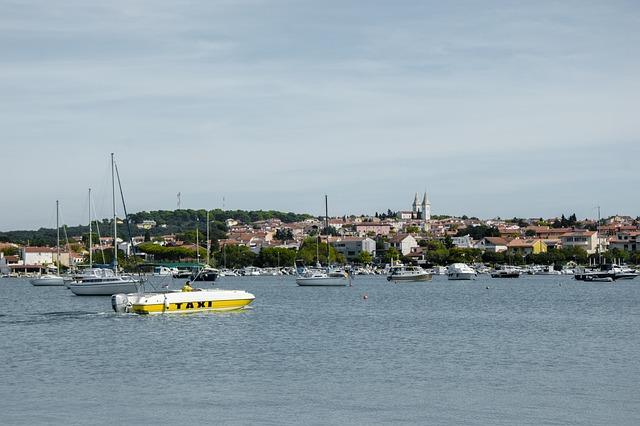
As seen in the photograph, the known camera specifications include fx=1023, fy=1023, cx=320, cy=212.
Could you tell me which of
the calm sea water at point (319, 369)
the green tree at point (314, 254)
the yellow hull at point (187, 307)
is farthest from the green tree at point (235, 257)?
the yellow hull at point (187, 307)

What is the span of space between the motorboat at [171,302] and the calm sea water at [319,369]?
488 mm

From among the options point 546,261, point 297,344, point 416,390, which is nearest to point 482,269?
point 546,261

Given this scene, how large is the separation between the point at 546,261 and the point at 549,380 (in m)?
150

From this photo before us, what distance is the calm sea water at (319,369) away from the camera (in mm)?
20625

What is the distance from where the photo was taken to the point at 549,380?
992 inches

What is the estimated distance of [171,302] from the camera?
45.4 m

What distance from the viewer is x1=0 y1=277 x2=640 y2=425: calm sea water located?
67.7ft

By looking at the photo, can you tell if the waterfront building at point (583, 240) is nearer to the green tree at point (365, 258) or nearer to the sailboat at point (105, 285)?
the green tree at point (365, 258)

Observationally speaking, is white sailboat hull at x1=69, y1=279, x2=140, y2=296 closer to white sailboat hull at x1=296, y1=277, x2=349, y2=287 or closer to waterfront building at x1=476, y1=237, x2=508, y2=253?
white sailboat hull at x1=296, y1=277, x2=349, y2=287

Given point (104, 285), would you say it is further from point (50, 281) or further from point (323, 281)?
point (50, 281)

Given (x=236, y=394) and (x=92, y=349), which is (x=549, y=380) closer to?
(x=236, y=394)

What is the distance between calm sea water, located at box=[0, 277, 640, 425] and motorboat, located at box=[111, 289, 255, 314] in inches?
19.2

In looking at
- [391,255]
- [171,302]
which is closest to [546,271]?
[391,255]

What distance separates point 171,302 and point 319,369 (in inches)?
737
